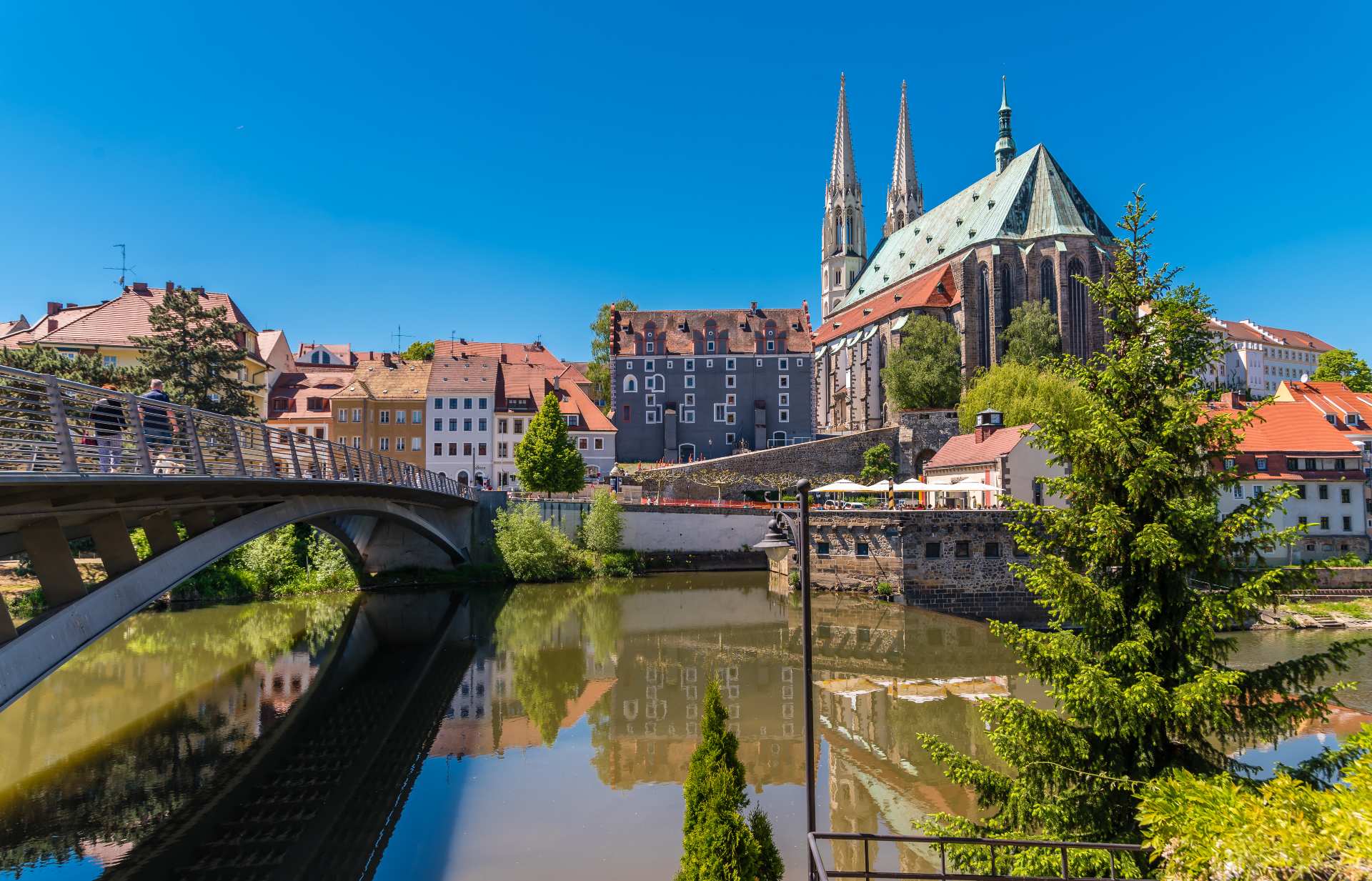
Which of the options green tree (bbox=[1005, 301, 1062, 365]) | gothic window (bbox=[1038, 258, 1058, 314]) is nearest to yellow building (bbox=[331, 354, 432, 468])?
green tree (bbox=[1005, 301, 1062, 365])

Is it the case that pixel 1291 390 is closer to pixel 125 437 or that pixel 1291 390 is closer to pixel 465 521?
pixel 465 521

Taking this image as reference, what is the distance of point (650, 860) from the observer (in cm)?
1264

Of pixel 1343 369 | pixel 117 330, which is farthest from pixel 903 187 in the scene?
pixel 117 330

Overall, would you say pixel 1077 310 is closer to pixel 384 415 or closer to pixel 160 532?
pixel 384 415

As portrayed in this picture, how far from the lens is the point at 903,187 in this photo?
369 feet

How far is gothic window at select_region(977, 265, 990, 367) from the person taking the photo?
2965 inches

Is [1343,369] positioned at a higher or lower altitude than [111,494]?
higher

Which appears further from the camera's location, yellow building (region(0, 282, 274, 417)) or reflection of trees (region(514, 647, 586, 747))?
yellow building (region(0, 282, 274, 417))

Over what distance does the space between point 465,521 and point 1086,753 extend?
3897 cm

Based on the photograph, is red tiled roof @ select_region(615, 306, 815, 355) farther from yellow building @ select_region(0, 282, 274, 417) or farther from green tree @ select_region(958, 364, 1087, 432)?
yellow building @ select_region(0, 282, 274, 417)

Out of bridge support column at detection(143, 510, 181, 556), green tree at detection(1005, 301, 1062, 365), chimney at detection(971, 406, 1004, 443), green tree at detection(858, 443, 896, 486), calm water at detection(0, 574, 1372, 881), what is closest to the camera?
bridge support column at detection(143, 510, 181, 556)

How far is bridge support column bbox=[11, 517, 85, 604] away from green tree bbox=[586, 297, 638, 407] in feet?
243

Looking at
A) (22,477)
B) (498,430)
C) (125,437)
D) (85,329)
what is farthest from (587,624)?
(85,329)

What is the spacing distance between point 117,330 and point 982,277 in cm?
7014
